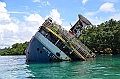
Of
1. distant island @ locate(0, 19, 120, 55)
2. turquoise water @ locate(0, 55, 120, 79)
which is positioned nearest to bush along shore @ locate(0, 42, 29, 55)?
distant island @ locate(0, 19, 120, 55)

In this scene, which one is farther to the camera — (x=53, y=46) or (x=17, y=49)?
(x=17, y=49)

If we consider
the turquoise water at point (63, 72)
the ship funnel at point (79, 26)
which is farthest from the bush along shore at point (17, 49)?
the turquoise water at point (63, 72)

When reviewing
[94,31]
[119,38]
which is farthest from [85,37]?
[119,38]

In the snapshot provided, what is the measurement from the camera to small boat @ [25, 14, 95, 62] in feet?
113

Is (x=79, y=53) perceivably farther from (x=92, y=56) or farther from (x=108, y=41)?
(x=108, y=41)

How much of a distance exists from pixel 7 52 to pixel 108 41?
3495 inches

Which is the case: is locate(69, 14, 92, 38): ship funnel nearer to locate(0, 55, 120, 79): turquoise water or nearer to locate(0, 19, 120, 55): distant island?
locate(0, 55, 120, 79): turquoise water

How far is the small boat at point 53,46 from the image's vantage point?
34.6 metres

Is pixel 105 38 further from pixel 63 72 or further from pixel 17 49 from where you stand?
pixel 17 49

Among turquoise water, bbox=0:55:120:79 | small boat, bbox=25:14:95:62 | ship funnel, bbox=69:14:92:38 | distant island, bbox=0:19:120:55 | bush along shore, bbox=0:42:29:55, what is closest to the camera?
turquoise water, bbox=0:55:120:79

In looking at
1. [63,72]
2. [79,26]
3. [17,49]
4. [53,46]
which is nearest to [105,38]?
[79,26]

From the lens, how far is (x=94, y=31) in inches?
3629

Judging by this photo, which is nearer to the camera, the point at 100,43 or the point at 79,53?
the point at 79,53

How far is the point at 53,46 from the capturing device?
112 feet
